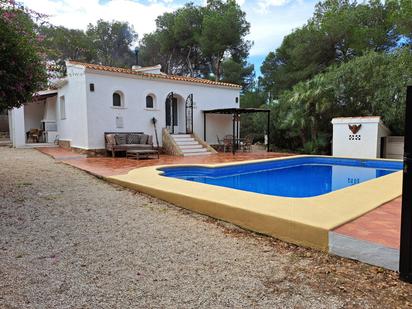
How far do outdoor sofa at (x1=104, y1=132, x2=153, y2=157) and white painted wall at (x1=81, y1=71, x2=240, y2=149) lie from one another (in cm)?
52

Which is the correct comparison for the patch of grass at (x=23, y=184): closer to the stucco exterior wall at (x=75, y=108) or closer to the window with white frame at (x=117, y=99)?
the stucco exterior wall at (x=75, y=108)

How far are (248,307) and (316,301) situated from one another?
579 millimetres

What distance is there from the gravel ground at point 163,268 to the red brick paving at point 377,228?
0.35m

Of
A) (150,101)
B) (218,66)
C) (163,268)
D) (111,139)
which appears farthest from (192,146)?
(218,66)

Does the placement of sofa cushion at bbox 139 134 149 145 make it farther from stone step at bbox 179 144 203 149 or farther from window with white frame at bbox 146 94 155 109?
window with white frame at bbox 146 94 155 109

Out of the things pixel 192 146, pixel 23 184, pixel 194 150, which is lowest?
pixel 23 184

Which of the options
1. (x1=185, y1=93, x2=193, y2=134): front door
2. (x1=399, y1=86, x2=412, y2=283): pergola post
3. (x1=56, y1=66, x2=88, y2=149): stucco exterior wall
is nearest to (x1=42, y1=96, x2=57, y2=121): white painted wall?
(x1=56, y1=66, x2=88, y2=149): stucco exterior wall

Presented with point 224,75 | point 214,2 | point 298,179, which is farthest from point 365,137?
point 214,2

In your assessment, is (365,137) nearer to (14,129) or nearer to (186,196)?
(186,196)

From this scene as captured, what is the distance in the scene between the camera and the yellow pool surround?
3.94 metres

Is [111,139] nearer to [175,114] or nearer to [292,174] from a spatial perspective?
[175,114]

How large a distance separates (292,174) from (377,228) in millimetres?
7280

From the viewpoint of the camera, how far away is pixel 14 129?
18.0 m

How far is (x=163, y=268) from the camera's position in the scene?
3242 millimetres
